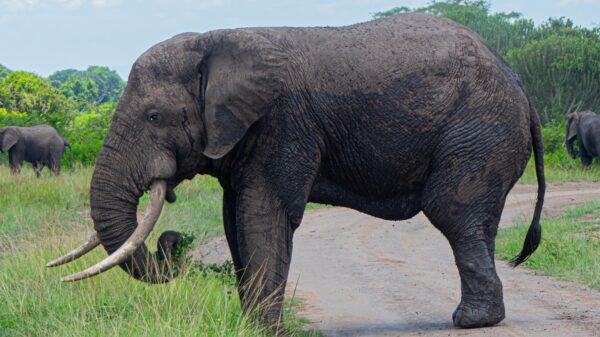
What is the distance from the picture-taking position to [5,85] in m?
41.6

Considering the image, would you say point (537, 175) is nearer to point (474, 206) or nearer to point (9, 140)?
point (474, 206)

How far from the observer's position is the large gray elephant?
6492mm

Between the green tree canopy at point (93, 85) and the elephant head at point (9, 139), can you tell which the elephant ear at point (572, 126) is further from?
the green tree canopy at point (93, 85)

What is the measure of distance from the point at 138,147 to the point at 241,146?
0.64 metres

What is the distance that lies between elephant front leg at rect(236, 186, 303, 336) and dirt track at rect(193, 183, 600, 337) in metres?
0.18

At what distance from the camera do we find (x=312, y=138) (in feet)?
21.9

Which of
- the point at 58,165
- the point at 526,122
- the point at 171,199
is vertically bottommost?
the point at 58,165

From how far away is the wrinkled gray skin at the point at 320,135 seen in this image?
6.50 meters

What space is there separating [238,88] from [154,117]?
55 centimetres

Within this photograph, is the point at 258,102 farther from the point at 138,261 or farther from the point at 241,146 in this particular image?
the point at 138,261

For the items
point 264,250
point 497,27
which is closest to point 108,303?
point 264,250

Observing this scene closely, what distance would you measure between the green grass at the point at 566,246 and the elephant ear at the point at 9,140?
15.3 meters

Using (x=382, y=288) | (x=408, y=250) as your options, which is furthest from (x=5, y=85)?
(x=382, y=288)

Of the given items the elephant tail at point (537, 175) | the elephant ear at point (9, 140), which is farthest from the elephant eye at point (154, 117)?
the elephant ear at point (9, 140)
